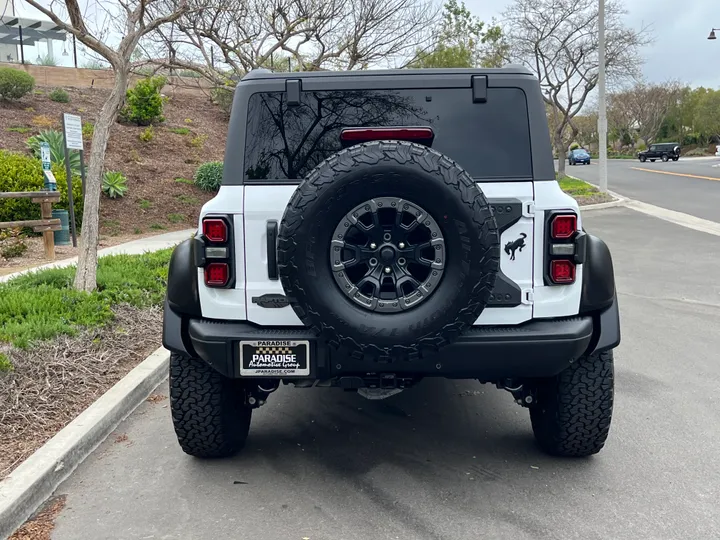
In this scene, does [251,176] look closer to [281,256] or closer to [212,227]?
[212,227]

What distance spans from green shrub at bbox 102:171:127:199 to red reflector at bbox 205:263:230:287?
13.0m

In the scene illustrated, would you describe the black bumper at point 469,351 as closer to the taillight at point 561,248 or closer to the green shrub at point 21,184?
the taillight at point 561,248

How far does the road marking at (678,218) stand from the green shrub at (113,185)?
493 inches

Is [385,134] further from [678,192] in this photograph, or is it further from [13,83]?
[678,192]

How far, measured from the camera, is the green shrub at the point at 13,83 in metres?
21.3

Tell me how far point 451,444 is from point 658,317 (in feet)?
13.9

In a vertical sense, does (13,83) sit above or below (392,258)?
above

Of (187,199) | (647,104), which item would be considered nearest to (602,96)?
(187,199)

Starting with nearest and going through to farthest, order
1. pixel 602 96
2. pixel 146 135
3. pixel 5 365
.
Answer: pixel 5 365 → pixel 146 135 → pixel 602 96

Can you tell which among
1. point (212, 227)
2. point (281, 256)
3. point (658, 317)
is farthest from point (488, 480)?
point (658, 317)

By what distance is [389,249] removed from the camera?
304cm

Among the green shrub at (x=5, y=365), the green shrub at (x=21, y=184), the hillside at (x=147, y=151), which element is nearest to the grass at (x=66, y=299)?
the green shrub at (x=5, y=365)

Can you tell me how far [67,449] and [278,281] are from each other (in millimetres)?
1590

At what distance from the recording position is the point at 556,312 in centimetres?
333
